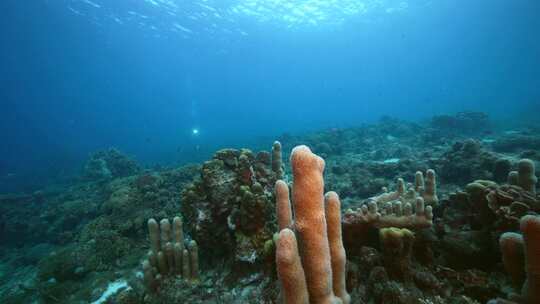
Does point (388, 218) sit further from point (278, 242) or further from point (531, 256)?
point (278, 242)

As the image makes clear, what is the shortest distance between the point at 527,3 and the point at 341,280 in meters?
63.0

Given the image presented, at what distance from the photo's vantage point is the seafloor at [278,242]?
2.92m

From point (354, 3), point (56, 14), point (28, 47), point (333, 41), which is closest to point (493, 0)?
point (354, 3)

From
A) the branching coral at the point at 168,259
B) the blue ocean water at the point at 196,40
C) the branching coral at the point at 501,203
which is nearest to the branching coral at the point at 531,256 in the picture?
the branching coral at the point at 501,203

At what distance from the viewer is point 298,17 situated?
42.7m

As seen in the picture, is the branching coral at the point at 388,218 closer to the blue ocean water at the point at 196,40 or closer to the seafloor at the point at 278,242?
the seafloor at the point at 278,242

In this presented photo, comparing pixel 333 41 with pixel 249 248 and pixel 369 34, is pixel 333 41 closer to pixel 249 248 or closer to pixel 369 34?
pixel 369 34

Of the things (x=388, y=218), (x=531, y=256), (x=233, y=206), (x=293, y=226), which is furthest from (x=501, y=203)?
(x=233, y=206)

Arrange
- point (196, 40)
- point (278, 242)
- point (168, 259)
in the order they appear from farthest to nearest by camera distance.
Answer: point (196, 40) → point (168, 259) → point (278, 242)

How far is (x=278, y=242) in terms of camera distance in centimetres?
213

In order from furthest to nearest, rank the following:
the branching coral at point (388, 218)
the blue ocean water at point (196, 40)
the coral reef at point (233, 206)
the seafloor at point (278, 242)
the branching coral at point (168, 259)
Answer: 1. the blue ocean water at point (196, 40)
2. the branching coral at point (168, 259)
3. the coral reef at point (233, 206)
4. the branching coral at point (388, 218)
5. the seafloor at point (278, 242)

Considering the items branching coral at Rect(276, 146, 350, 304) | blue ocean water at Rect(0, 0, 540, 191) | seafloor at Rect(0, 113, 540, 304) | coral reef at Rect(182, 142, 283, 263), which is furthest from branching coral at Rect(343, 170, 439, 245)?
blue ocean water at Rect(0, 0, 540, 191)

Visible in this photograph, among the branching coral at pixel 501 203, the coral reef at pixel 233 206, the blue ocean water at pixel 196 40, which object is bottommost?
the coral reef at pixel 233 206

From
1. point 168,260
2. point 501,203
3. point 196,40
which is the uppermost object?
point 196,40
